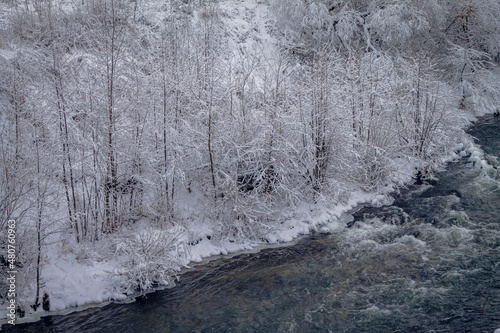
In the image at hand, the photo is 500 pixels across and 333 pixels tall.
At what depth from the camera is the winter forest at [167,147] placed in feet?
29.3

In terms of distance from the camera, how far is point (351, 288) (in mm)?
8688

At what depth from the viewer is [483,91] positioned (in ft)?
71.5

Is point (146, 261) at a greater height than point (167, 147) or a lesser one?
lesser

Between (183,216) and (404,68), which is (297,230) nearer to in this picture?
(183,216)

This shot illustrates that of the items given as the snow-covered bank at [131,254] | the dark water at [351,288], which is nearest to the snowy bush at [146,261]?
the snow-covered bank at [131,254]

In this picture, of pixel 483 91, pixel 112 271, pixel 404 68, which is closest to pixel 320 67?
pixel 404 68

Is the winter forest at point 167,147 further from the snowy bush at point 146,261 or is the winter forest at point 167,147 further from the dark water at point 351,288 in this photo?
the dark water at point 351,288

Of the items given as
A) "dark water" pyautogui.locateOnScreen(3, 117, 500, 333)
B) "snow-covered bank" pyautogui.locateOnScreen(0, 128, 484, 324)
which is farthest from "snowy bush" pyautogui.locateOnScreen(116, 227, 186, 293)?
"dark water" pyautogui.locateOnScreen(3, 117, 500, 333)

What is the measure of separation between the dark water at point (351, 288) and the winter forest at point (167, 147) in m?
Result: 0.75

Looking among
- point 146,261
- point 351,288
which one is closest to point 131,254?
point 146,261

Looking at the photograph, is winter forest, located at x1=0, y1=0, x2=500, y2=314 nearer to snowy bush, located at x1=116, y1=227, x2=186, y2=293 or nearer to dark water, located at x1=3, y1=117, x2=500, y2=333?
snowy bush, located at x1=116, y1=227, x2=186, y2=293

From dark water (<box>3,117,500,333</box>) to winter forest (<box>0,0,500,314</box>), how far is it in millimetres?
751

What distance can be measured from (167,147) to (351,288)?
572 centimetres

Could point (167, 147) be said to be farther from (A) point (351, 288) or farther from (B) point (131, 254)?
(A) point (351, 288)
